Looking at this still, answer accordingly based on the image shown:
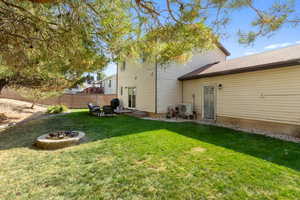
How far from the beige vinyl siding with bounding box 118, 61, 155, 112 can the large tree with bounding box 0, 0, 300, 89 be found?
21.0 ft

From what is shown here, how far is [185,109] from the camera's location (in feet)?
35.6

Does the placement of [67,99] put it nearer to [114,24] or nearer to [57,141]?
[57,141]

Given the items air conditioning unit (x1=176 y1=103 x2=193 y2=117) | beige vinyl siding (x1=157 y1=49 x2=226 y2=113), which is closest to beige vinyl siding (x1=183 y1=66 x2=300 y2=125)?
air conditioning unit (x1=176 y1=103 x2=193 y2=117)

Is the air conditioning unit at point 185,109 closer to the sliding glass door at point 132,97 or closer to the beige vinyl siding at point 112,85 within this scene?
the sliding glass door at point 132,97

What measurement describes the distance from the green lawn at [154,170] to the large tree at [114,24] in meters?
2.69

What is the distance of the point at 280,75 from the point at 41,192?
891 cm

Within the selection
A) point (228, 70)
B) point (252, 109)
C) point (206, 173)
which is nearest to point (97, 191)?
point (206, 173)

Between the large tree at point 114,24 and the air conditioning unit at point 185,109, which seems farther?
the air conditioning unit at point 185,109

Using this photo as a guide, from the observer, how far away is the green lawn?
2.66 m

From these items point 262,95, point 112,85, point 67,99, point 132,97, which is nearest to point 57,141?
point 262,95

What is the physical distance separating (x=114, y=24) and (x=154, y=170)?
342 centimetres

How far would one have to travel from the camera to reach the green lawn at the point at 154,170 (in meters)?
2.66

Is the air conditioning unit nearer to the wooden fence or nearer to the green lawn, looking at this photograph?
the green lawn

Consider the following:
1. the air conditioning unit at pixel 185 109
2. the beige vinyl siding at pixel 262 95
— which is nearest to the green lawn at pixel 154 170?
the beige vinyl siding at pixel 262 95
